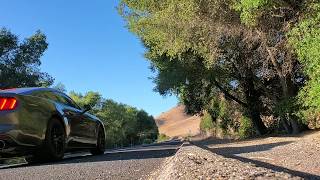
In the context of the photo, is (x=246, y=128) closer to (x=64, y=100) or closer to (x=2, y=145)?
(x=64, y=100)

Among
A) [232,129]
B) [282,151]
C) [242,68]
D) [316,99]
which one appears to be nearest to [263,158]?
[282,151]

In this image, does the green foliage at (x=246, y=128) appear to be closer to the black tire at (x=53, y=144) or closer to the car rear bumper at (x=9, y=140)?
the black tire at (x=53, y=144)

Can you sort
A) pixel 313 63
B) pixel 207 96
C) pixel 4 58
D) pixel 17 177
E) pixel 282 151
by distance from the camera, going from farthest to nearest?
pixel 4 58 → pixel 207 96 → pixel 313 63 → pixel 282 151 → pixel 17 177

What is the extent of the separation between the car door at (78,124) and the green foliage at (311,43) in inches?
309

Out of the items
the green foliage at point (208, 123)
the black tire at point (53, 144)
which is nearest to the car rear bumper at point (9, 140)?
the black tire at point (53, 144)

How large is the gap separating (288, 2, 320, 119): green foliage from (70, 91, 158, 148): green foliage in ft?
256

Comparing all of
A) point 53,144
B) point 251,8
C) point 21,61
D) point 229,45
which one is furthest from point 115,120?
point 53,144

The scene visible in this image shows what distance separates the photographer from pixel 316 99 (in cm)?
1819

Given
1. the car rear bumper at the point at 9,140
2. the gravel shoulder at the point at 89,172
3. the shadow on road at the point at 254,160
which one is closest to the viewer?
the gravel shoulder at the point at 89,172

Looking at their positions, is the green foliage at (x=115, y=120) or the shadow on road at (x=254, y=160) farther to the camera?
the green foliage at (x=115, y=120)

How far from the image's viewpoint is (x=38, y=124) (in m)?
9.86

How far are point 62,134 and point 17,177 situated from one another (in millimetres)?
3173

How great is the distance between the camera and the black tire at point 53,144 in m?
10.0

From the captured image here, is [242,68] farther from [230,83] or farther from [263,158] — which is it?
[263,158]
